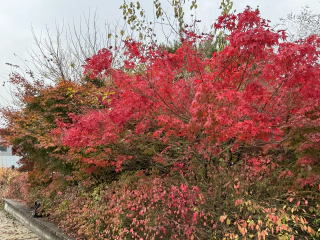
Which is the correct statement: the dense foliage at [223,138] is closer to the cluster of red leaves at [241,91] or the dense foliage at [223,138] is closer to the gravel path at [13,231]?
the cluster of red leaves at [241,91]

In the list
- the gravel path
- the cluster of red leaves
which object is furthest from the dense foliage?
the gravel path

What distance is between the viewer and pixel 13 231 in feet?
28.9

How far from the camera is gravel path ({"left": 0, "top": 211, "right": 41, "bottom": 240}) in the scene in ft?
26.4

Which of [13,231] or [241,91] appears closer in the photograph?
[241,91]

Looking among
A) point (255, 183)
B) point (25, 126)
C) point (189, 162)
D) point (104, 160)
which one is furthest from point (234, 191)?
point (25, 126)

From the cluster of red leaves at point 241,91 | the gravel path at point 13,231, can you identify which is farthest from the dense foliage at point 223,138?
the gravel path at point 13,231

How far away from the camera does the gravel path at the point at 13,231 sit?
317 inches

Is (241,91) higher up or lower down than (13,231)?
higher up

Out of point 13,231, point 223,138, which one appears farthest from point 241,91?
point 13,231

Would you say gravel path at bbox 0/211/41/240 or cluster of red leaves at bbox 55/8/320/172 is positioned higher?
cluster of red leaves at bbox 55/8/320/172

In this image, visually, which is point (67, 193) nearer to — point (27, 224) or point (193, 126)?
point (27, 224)

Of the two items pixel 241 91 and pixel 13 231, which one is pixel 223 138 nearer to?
pixel 241 91

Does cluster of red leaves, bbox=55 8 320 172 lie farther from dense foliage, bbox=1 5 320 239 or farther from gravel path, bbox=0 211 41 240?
gravel path, bbox=0 211 41 240

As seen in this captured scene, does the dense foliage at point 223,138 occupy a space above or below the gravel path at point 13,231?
above
